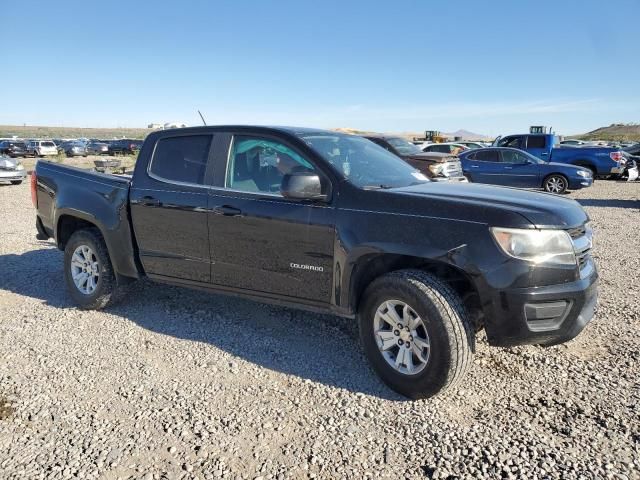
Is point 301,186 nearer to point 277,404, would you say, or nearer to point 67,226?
point 277,404

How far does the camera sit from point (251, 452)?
282cm

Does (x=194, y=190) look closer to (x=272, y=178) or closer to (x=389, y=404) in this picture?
(x=272, y=178)

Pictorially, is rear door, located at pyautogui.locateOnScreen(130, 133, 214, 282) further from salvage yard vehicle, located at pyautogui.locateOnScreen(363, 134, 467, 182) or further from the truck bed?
salvage yard vehicle, located at pyautogui.locateOnScreen(363, 134, 467, 182)

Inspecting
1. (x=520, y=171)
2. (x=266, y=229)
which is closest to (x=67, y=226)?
(x=266, y=229)

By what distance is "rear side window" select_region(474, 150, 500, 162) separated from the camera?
16.6 meters

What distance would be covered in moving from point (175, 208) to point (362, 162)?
1.63 m

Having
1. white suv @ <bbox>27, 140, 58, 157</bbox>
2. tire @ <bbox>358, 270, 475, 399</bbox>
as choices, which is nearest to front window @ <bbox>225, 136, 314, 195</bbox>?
tire @ <bbox>358, 270, 475, 399</bbox>

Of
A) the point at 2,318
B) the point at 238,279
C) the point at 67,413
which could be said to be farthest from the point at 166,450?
the point at 2,318

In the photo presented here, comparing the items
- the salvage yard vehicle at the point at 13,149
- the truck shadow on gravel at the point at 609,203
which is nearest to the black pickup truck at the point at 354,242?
the truck shadow on gravel at the point at 609,203

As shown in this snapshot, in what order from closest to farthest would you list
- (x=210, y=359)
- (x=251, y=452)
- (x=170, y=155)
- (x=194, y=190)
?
1. (x=251, y=452)
2. (x=210, y=359)
3. (x=194, y=190)
4. (x=170, y=155)

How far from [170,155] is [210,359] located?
1.90m

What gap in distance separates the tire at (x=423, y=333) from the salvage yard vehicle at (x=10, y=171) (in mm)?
18628

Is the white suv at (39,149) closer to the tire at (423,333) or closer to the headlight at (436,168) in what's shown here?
the headlight at (436,168)

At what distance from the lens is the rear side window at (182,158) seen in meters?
4.47
